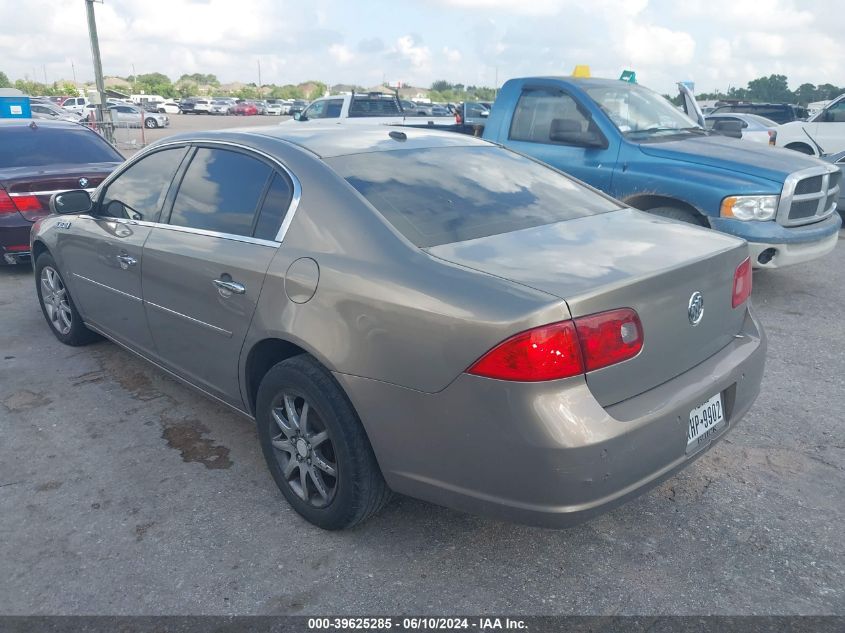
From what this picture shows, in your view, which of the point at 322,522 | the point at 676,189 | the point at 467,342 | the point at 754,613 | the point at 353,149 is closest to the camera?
the point at 467,342

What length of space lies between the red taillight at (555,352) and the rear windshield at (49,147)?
6.62 meters

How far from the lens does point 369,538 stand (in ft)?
9.62

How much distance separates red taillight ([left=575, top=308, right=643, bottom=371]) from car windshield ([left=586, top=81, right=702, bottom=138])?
14.6ft

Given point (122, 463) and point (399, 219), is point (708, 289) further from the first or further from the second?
point (122, 463)

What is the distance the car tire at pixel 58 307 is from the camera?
503cm

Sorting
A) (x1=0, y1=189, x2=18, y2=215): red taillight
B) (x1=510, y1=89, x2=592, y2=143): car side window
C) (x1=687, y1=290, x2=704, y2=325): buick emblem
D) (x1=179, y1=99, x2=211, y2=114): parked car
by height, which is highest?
(x1=510, y1=89, x2=592, y2=143): car side window

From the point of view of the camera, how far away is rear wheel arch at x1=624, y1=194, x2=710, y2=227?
5.82m

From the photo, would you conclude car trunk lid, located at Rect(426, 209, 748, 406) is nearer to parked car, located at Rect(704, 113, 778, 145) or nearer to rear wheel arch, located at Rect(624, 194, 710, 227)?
rear wheel arch, located at Rect(624, 194, 710, 227)

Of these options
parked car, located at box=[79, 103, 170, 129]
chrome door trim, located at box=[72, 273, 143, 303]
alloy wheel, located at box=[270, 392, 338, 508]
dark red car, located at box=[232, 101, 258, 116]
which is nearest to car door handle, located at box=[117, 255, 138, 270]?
chrome door trim, located at box=[72, 273, 143, 303]

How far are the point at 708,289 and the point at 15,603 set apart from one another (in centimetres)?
282

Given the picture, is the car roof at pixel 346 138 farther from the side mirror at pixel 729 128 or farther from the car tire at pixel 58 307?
the side mirror at pixel 729 128

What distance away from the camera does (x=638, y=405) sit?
7.96ft

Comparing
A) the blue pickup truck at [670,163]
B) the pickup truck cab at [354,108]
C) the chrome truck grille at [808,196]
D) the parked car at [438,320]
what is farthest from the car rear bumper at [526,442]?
the pickup truck cab at [354,108]

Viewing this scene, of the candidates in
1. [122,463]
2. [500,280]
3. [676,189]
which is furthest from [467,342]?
[676,189]
